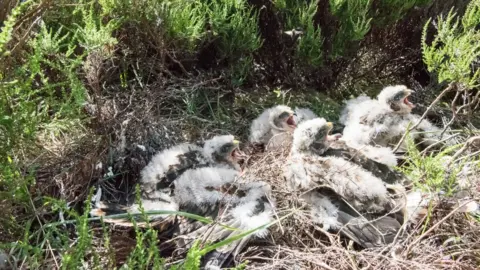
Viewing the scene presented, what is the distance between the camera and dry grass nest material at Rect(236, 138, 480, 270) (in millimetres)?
2031

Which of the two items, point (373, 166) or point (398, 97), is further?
point (398, 97)

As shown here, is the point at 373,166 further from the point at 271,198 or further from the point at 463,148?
the point at 271,198

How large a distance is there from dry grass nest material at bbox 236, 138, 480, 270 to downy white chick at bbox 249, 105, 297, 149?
540 millimetres

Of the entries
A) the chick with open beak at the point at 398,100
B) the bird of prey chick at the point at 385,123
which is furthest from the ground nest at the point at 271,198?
the chick with open beak at the point at 398,100

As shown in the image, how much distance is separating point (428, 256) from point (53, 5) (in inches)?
83.2

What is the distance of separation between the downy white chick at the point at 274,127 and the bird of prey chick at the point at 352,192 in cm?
34

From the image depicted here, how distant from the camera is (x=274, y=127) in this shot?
115 inches

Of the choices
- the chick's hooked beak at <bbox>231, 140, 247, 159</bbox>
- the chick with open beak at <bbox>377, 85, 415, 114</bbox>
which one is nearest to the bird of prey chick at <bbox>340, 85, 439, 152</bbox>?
the chick with open beak at <bbox>377, 85, 415, 114</bbox>

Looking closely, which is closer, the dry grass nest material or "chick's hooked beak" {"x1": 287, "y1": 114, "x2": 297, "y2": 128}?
the dry grass nest material

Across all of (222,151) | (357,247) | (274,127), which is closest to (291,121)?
(274,127)

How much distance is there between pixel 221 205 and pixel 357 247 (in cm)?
63

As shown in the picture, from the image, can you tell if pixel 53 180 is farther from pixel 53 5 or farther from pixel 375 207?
pixel 375 207

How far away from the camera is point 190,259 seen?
1.47 metres

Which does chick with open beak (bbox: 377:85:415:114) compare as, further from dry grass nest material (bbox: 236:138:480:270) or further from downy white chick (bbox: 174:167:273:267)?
downy white chick (bbox: 174:167:273:267)
